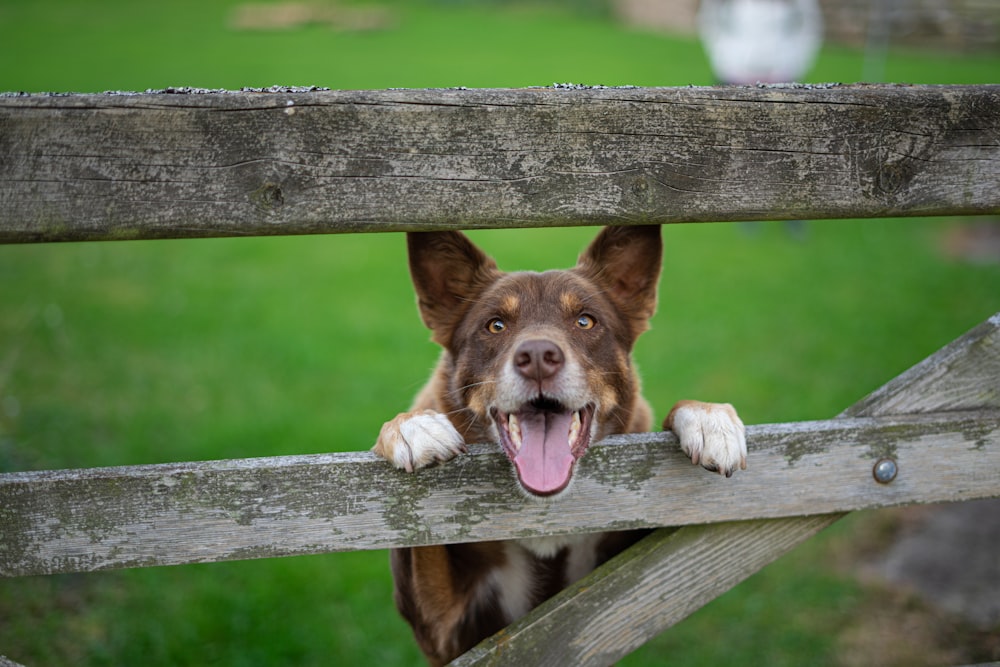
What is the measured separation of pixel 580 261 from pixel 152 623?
9.02 feet

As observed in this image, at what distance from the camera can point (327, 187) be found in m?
1.97

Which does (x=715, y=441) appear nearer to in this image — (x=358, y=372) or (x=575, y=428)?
(x=575, y=428)

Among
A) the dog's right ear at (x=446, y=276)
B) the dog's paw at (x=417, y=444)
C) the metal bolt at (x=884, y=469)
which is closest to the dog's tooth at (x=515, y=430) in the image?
the dog's paw at (x=417, y=444)

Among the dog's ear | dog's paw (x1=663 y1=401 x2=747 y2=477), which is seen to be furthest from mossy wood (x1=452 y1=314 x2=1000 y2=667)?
the dog's ear

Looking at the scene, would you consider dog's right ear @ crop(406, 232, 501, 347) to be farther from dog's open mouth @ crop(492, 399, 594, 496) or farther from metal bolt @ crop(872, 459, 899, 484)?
metal bolt @ crop(872, 459, 899, 484)

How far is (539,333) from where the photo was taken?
2812 millimetres

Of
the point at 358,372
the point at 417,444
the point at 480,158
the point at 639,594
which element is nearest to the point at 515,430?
the point at 417,444

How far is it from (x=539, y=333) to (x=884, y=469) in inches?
42.2

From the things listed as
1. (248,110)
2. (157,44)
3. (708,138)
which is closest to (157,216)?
(248,110)

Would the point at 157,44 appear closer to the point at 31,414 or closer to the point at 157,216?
the point at 31,414

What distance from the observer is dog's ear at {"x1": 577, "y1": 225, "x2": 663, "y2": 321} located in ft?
9.82

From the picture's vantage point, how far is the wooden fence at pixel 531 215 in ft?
6.30

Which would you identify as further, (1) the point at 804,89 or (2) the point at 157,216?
(1) the point at 804,89

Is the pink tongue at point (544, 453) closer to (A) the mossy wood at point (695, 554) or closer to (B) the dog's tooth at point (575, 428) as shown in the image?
(B) the dog's tooth at point (575, 428)
